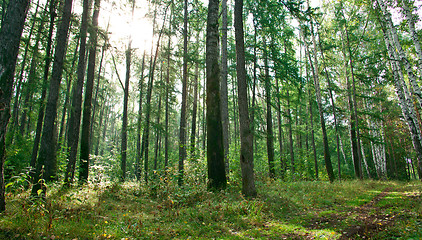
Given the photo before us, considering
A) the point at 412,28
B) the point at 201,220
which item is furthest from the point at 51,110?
the point at 412,28

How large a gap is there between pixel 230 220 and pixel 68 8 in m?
7.72

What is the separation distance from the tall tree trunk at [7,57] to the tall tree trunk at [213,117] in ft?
18.0

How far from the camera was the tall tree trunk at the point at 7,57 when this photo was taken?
4.31 metres

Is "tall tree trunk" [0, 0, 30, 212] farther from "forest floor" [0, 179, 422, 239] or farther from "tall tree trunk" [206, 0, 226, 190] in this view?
"tall tree trunk" [206, 0, 226, 190]

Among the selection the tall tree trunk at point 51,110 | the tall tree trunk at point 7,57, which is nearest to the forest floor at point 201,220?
the tall tree trunk at point 51,110

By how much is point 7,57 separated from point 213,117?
19.0ft

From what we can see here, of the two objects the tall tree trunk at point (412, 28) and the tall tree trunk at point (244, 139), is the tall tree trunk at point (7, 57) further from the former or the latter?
the tall tree trunk at point (412, 28)

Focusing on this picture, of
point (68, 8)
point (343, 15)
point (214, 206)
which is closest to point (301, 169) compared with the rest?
point (343, 15)

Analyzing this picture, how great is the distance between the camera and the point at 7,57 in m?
4.39

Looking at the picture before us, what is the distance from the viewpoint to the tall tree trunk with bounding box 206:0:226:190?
7.72 meters

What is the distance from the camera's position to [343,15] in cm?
1692

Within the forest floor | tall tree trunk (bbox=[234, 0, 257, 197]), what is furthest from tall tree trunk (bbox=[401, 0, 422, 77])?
tall tree trunk (bbox=[234, 0, 257, 197])

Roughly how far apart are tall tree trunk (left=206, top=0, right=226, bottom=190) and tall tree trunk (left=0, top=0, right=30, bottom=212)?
550 centimetres

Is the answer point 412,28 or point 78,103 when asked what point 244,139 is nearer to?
point 78,103
